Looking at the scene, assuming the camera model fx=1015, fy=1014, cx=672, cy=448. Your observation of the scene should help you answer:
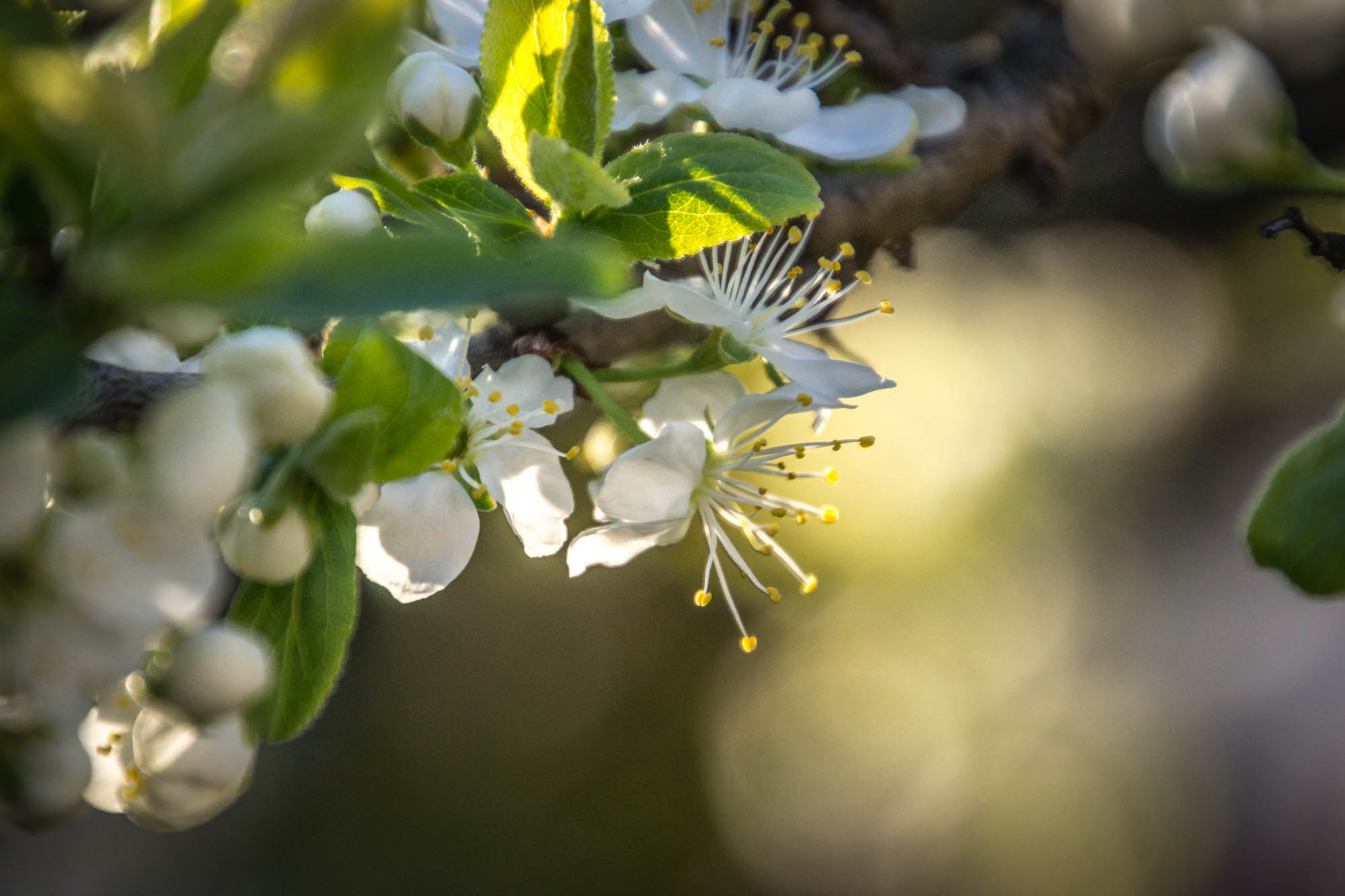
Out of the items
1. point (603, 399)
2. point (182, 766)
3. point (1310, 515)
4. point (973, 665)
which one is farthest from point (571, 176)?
point (973, 665)

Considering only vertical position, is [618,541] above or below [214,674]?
below

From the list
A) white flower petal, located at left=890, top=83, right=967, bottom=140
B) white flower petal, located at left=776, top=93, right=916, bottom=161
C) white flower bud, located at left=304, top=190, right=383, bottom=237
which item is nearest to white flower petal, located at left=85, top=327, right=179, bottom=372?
white flower bud, located at left=304, top=190, right=383, bottom=237

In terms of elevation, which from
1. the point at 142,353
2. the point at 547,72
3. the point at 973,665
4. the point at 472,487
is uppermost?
the point at 547,72

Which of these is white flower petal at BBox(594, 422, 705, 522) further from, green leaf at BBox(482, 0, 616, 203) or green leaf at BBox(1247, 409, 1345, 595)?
green leaf at BBox(1247, 409, 1345, 595)

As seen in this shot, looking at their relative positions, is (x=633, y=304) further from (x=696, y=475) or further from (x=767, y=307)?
(x=767, y=307)

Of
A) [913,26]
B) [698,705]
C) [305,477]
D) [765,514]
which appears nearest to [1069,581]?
[698,705]

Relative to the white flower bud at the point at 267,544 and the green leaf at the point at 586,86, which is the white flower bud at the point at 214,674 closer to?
the white flower bud at the point at 267,544

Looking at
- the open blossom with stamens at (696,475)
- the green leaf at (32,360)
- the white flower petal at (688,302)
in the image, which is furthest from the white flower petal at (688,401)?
the green leaf at (32,360)
